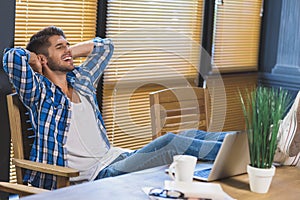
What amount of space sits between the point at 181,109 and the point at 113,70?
0.71 m

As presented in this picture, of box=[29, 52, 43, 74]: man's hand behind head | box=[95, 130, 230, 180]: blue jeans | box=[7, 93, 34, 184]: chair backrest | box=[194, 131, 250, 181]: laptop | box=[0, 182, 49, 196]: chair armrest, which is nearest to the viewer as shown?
box=[194, 131, 250, 181]: laptop

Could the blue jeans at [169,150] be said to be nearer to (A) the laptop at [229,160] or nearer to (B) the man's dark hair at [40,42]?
(A) the laptop at [229,160]

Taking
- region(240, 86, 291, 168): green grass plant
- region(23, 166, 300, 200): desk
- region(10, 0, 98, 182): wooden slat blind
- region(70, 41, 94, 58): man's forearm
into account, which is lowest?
region(23, 166, 300, 200): desk

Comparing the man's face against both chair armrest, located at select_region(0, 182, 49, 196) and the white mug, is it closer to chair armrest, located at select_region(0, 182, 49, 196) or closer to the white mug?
chair armrest, located at select_region(0, 182, 49, 196)

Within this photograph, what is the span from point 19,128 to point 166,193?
3.38ft

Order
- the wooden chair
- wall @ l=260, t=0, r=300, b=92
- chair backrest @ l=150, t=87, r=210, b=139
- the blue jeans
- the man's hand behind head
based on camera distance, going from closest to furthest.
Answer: the blue jeans
the wooden chair
the man's hand behind head
chair backrest @ l=150, t=87, r=210, b=139
wall @ l=260, t=0, r=300, b=92

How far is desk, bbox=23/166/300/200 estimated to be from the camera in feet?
6.03

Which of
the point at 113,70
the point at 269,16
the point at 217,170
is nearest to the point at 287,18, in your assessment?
the point at 269,16

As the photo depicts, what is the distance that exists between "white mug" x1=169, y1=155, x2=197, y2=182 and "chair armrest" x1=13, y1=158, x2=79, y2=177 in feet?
1.93

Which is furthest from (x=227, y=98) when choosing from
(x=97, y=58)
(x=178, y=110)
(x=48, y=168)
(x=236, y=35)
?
(x=48, y=168)

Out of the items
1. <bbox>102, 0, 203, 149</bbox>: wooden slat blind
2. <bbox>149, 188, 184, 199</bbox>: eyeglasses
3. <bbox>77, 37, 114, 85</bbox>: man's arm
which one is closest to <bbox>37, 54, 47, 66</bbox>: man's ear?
<bbox>77, 37, 114, 85</bbox>: man's arm

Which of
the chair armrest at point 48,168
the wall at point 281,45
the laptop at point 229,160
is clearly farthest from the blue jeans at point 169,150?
the wall at point 281,45

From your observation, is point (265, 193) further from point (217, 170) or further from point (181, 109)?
point (181, 109)

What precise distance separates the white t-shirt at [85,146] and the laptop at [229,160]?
2.78 feet
